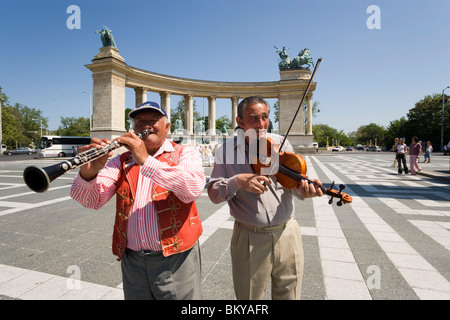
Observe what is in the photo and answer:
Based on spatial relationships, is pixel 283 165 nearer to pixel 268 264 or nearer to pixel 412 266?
pixel 268 264

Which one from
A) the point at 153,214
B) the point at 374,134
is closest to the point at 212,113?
the point at 153,214

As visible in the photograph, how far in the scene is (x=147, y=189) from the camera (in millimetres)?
1787

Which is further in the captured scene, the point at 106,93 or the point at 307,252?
the point at 106,93

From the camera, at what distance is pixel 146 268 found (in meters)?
1.70

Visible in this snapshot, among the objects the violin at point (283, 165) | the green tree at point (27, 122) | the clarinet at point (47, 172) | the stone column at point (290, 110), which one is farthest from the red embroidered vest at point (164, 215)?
the green tree at point (27, 122)

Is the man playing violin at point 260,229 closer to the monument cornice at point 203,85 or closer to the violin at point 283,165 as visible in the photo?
the violin at point 283,165

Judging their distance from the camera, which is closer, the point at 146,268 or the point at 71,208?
the point at 146,268

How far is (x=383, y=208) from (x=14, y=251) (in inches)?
312

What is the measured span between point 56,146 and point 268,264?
4213 cm

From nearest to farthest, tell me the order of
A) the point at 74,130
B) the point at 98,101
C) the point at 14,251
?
1. the point at 14,251
2. the point at 98,101
3. the point at 74,130

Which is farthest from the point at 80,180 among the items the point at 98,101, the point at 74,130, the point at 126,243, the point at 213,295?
the point at 74,130

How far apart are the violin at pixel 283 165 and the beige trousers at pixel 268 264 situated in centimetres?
39
